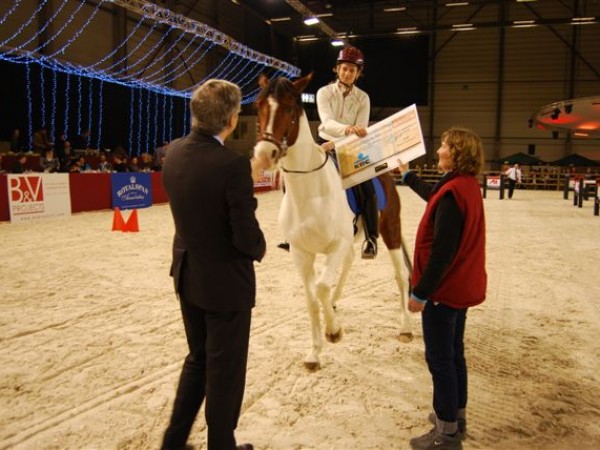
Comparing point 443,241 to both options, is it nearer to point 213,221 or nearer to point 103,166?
point 213,221

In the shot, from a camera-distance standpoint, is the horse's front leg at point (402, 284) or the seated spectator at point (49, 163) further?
the seated spectator at point (49, 163)

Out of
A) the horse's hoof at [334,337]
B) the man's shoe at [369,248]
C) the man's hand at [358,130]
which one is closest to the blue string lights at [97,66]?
the man's hand at [358,130]

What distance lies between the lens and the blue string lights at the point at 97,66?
1448 centimetres

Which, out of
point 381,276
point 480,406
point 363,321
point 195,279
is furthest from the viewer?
point 381,276

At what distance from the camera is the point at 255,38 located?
2847 centimetres

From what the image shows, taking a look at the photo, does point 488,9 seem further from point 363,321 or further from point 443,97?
point 363,321

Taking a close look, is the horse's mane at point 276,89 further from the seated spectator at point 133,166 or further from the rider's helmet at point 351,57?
the seated spectator at point 133,166

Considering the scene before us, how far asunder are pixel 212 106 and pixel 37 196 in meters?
11.2

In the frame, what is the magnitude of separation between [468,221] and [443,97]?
29759mm

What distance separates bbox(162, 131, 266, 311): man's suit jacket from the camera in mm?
2027

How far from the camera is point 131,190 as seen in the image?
14742 millimetres

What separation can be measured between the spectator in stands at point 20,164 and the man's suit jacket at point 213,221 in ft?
39.7

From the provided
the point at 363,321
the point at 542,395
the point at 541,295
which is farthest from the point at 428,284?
the point at 541,295

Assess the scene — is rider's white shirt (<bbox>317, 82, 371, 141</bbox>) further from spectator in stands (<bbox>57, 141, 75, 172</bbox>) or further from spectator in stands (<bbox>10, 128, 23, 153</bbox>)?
spectator in stands (<bbox>10, 128, 23, 153</bbox>)
